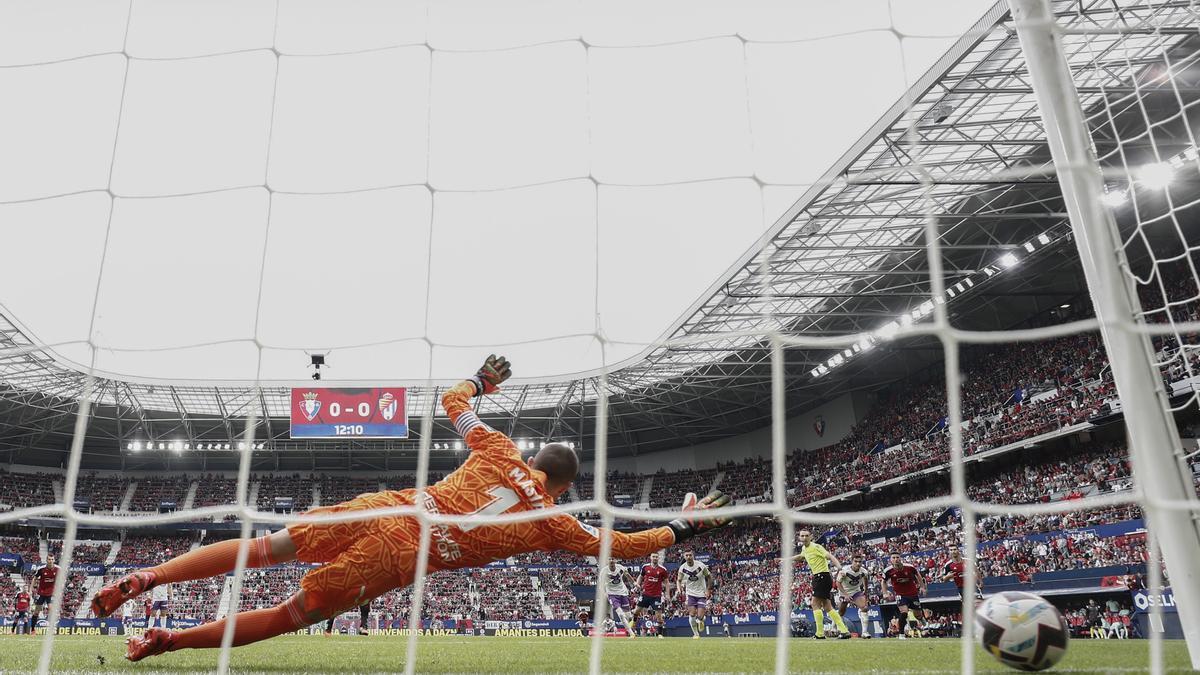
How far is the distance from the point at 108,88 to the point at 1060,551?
17.4 m

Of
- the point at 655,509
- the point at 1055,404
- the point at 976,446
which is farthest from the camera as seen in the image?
the point at 655,509

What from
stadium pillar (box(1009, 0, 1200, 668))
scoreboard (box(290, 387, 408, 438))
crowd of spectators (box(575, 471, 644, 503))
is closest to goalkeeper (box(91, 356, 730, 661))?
stadium pillar (box(1009, 0, 1200, 668))

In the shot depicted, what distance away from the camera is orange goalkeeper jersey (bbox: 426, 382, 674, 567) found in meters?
3.84

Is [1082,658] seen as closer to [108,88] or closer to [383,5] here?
[383,5]

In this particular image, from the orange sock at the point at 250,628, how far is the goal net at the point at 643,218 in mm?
136

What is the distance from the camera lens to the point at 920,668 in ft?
Answer: 15.6

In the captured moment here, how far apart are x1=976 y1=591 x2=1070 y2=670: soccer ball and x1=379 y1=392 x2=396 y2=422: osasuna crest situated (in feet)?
64.9

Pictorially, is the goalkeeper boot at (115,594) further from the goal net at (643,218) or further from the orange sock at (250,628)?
the orange sock at (250,628)

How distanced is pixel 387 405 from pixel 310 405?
7.35ft

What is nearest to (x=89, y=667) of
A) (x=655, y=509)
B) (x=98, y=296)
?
(x=98, y=296)

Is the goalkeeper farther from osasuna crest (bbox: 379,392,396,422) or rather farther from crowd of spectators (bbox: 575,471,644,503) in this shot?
crowd of spectators (bbox: 575,471,644,503)

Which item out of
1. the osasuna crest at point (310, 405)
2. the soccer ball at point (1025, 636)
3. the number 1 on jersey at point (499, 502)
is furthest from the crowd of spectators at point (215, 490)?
the soccer ball at point (1025, 636)

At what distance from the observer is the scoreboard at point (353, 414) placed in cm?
2195

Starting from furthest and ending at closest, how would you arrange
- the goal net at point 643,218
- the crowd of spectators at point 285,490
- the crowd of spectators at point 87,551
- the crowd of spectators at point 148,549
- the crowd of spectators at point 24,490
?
the crowd of spectators at point 285,490
the crowd of spectators at point 24,490
the crowd of spectators at point 148,549
the crowd of spectators at point 87,551
the goal net at point 643,218
